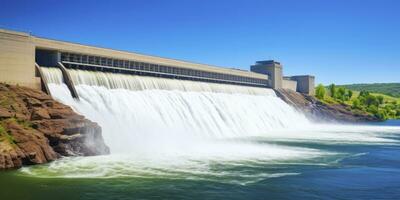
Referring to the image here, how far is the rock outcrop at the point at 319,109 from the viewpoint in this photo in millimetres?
98375

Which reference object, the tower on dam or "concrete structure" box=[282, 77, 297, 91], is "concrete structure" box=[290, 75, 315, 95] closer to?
"concrete structure" box=[282, 77, 297, 91]

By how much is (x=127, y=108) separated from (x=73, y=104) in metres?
7.19

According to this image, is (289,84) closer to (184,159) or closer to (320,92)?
(320,92)

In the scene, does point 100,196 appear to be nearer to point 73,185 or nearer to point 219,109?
point 73,185

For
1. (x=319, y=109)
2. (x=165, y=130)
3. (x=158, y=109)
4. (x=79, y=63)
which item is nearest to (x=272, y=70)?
(x=319, y=109)

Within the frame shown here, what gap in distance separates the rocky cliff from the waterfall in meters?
4.32

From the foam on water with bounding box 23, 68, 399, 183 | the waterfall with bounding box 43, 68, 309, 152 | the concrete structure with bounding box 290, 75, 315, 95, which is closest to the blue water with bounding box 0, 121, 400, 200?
the foam on water with bounding box 23, 68, 399, 183

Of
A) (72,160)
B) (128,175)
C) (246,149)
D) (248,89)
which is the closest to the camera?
(128,175)

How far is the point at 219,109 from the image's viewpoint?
63.3 metres

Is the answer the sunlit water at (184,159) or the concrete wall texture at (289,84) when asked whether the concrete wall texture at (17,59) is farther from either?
the concrete wall texture at (289,84)

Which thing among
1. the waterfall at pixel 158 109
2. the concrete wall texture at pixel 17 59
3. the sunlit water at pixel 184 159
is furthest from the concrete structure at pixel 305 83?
the concrete wall texture at pixel 17 59

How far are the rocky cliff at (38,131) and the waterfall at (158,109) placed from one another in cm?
432

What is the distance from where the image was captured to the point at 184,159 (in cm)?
3491

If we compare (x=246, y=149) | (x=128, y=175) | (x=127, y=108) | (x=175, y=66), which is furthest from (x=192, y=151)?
(x=175, y=66)
